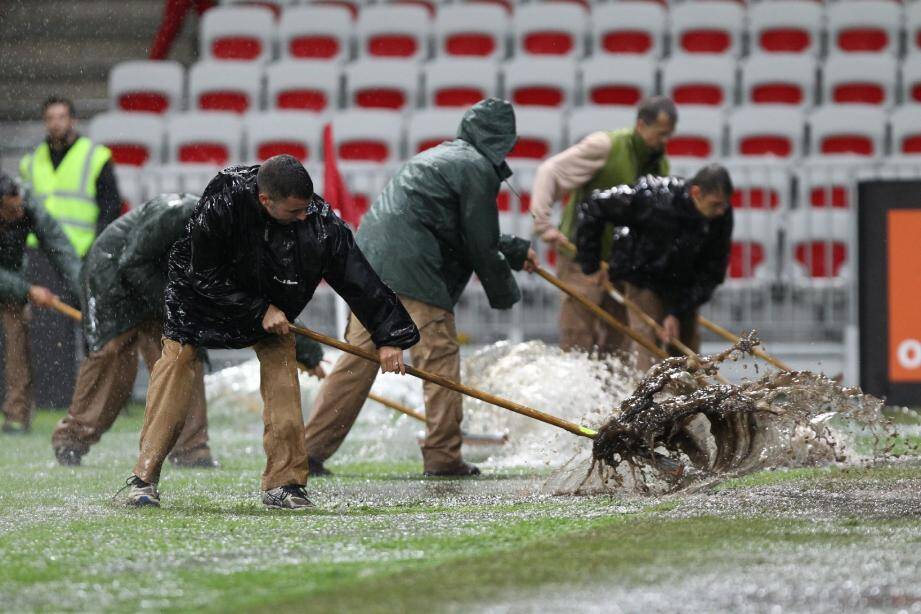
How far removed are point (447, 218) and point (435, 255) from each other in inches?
7.5

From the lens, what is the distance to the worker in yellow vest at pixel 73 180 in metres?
11.7

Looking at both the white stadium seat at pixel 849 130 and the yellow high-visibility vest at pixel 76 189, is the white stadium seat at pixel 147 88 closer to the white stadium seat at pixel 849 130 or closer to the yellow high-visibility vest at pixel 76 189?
the yellow high-visibility vest at pixel 76 189

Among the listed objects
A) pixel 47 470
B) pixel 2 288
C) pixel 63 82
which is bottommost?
pixel 47 470

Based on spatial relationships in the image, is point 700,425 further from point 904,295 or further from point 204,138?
point 204,138

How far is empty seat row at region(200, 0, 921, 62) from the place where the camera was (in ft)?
54.1

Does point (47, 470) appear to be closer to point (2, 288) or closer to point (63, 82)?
point (2, 288)

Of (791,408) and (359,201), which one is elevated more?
(359,201)

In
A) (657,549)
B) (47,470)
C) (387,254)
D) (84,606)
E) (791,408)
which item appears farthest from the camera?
(47,470)

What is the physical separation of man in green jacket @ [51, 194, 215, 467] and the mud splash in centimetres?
229

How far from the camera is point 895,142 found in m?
15.2

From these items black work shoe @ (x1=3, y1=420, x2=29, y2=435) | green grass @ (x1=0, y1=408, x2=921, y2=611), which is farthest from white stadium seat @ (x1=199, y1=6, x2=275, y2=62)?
green grass @ (x1=0, y1=408, x2=921, y2=611)

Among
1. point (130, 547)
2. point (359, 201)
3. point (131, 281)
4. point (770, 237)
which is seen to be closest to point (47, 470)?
point (131, 281)

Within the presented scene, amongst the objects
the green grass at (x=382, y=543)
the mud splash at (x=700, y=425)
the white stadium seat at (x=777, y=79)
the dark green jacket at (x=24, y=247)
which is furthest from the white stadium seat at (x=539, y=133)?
the mud splash at (x=700, y=425)

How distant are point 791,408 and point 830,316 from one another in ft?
20.7
